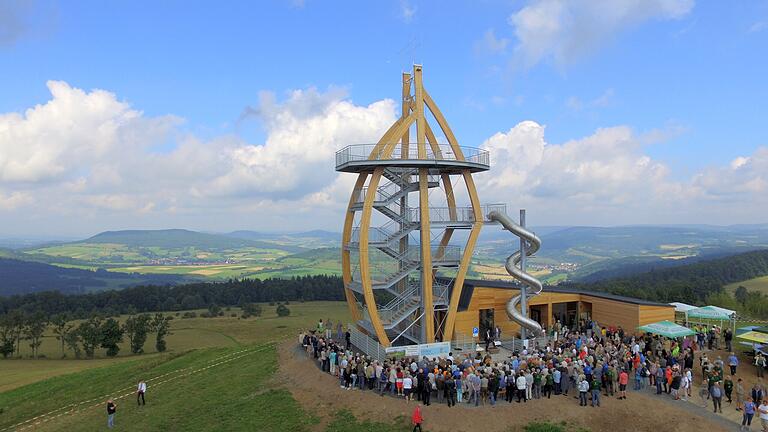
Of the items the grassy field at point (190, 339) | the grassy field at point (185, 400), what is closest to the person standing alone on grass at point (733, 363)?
the grassy field at point (185, 400)

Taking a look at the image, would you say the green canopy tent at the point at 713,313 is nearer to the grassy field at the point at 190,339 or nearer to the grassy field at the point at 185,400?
the grassy field at the point at 185,400

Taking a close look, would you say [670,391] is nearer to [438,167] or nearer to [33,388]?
[438,167]

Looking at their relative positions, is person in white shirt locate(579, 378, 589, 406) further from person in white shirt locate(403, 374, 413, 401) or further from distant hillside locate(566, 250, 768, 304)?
distant hillside locate(566, 250, 768, 304)

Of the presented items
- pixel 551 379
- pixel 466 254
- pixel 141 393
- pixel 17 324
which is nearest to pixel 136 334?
pixel 17 324

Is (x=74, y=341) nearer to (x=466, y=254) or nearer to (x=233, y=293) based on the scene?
(x=466, y=254)

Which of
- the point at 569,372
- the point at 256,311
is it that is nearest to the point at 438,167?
the point at 569,372

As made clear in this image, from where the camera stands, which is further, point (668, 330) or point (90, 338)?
point (90, 338)
